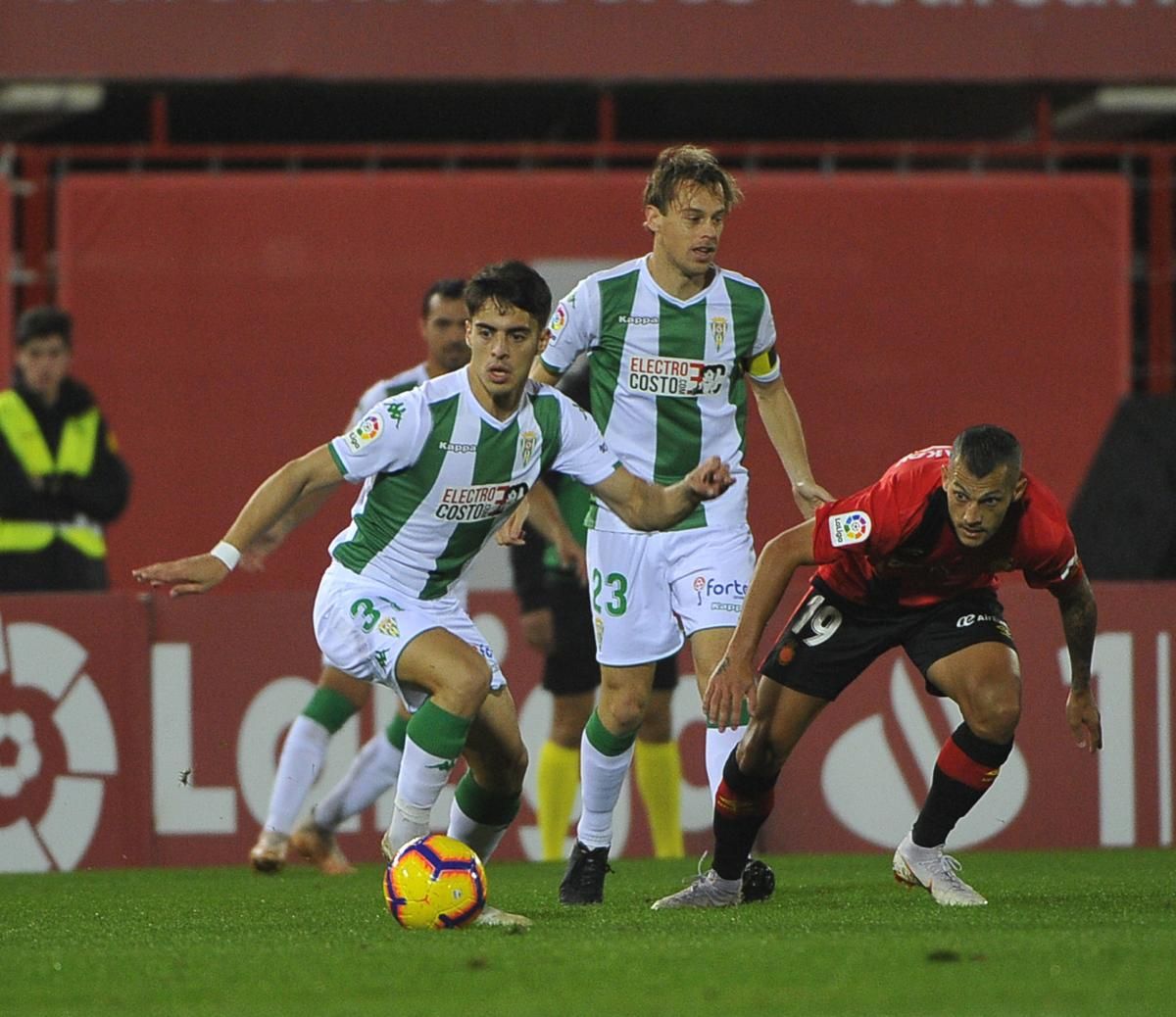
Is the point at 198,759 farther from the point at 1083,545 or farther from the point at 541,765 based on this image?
the point at 1083,545

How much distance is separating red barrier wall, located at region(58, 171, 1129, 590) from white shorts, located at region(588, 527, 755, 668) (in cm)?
548

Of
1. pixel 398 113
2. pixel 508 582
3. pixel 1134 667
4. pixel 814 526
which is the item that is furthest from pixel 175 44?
pixel 814 526

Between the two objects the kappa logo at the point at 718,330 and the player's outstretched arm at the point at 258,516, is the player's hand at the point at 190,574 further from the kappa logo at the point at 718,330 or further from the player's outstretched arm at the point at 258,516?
the kappa logo at the point at 718,330

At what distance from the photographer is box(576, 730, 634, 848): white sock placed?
269 inches

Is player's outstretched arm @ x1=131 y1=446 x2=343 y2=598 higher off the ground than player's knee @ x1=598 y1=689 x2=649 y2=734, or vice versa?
player's outstretched arm @ x1=131 y1=446 x2=343 y2=598

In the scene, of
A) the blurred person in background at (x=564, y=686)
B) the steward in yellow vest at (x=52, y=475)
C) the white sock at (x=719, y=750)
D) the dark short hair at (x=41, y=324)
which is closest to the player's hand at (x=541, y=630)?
the blurred person in background at (x=564, y=686)

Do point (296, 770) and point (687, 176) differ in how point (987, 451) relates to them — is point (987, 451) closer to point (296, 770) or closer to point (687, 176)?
point (687, 176)

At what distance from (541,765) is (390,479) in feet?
9.82

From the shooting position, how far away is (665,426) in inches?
276

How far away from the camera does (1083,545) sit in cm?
1121

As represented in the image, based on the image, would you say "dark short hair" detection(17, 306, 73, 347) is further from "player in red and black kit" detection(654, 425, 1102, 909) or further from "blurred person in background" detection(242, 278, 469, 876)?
"player in red and black kit" detection(654, 425, 1102, 909)

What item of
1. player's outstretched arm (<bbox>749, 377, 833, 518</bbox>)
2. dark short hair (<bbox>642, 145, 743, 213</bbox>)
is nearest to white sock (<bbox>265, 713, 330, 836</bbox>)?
player's outstretched arm (<bbox>749, 377, 833, 518</bbox>)

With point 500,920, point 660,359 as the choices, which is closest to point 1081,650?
point 660,359

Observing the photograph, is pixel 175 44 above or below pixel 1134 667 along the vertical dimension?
above
